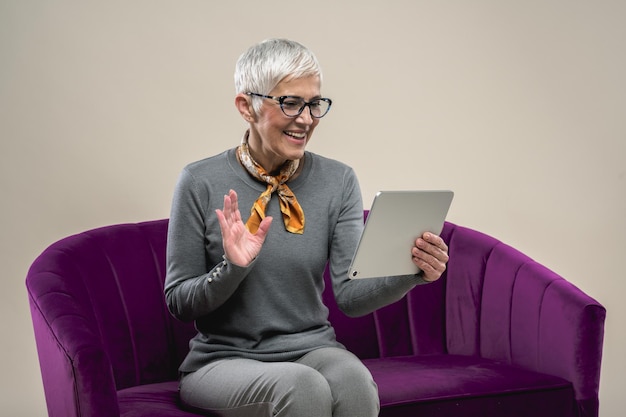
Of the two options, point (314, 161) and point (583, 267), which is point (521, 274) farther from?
point (583, 267)

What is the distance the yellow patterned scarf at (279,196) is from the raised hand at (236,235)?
21cm

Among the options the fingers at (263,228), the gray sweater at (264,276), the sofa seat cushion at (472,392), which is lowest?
the sofa seat cushion at (472,392)

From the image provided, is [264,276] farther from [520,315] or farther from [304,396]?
[520,315]

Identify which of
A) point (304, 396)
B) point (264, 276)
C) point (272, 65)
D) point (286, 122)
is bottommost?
point (304, 396)

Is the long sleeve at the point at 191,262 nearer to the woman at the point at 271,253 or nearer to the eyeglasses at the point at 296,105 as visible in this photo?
the woman at the point at 271,253

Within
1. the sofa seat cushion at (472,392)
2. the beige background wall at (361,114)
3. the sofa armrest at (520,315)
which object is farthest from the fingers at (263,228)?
the beige background wall at (361,114)

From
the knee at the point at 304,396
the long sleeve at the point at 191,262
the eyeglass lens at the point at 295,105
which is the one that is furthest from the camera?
the eyeglass lens at the point at 295,105

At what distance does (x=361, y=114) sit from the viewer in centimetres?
385

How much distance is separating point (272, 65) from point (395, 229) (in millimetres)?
507

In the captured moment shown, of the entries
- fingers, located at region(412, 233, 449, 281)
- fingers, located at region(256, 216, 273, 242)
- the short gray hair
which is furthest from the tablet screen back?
the short gray hair

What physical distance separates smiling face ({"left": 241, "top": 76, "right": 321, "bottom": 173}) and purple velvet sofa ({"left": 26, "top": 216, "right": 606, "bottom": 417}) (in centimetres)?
64

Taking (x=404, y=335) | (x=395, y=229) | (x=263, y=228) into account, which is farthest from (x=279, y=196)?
(x=404, y=335)

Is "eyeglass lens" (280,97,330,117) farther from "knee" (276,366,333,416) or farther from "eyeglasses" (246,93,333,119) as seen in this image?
"knee" (276,366,333,416)

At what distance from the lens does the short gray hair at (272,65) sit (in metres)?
2.47
